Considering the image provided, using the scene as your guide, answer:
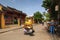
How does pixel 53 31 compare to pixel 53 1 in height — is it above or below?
below

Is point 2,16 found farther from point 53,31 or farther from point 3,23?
point 53,31

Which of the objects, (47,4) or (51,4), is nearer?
(51,4)

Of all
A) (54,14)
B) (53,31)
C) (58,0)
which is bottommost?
(53,31)

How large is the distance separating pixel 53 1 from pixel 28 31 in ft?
15.9

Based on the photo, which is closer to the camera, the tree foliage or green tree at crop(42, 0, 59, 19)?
green tree at crop(42, 0, 59, 19)

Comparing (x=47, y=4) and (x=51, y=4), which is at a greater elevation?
(x=47, y=4)

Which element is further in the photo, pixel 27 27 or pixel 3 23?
pixel 3 23

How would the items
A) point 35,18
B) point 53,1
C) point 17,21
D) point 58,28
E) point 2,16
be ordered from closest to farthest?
point 53,1 < point 58,28 < point 2,16 < point 17,21 < point 35,18

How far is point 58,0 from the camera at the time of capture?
18.9 m

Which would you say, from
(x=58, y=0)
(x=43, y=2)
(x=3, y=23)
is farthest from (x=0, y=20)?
(x=58, y=0)

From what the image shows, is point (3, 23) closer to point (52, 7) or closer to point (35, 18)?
point (52, 7)

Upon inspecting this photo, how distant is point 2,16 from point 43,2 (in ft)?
40.8

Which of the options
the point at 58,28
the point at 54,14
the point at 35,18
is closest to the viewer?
the point at 58,28

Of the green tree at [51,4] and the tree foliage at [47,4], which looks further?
the tree foliage at [47,4]
